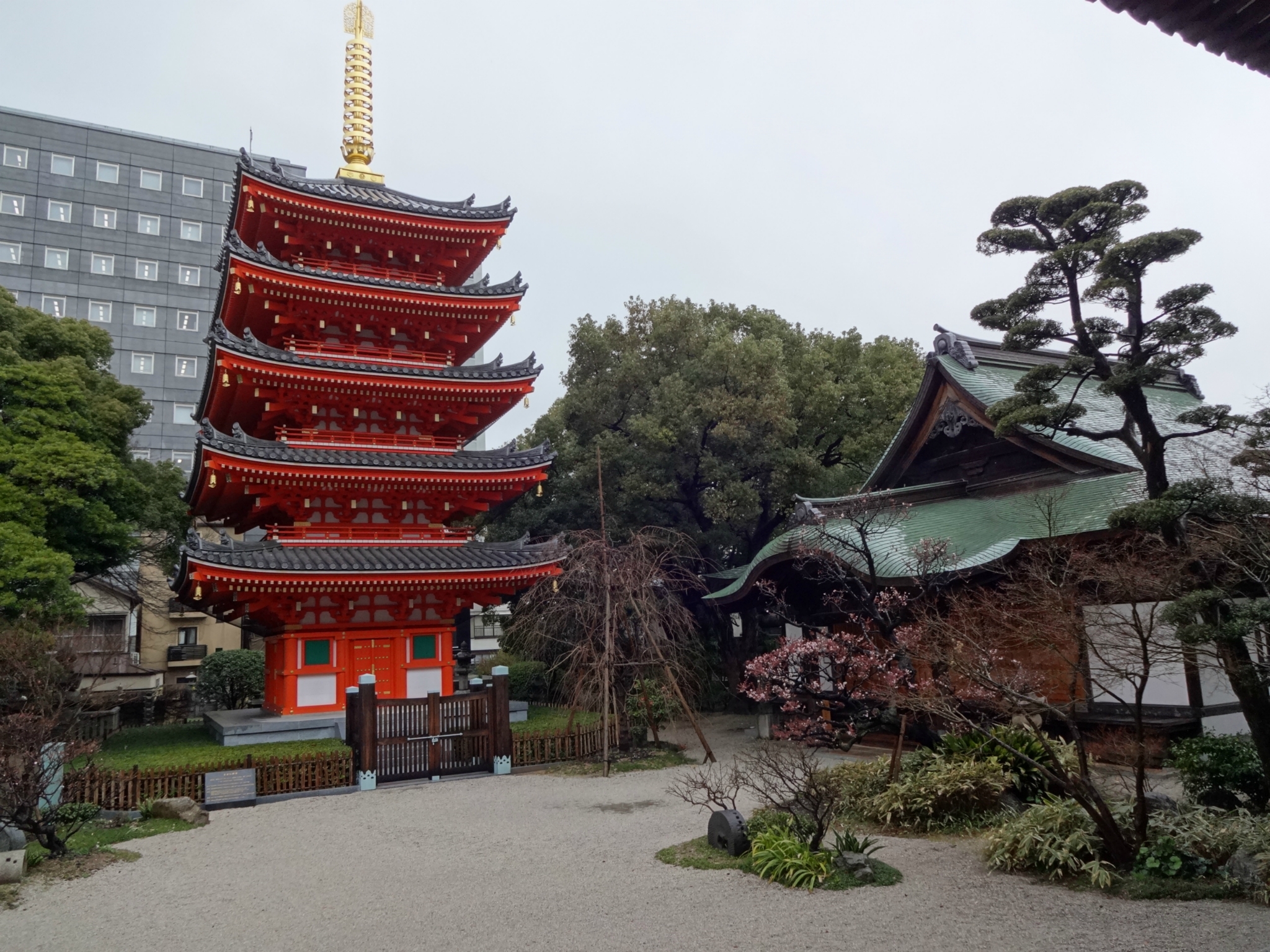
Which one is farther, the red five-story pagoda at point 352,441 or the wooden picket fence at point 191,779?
the red five-story pagoda at point 352,441

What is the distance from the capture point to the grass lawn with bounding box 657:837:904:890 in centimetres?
803

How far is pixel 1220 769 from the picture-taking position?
8945 millimetres

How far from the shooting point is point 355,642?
18.0m

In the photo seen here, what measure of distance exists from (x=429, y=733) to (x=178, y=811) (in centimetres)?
403

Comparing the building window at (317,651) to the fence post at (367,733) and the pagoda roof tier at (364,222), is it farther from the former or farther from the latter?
the pagoda roof tier at (364,222)

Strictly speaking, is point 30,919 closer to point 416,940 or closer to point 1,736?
point 1,736

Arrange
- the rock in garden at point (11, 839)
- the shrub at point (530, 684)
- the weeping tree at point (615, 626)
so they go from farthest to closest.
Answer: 1. the shrub at point (530, 684)
2. the weeping tree at point (615, 626)
3. the rock in garden at point (11, 839)

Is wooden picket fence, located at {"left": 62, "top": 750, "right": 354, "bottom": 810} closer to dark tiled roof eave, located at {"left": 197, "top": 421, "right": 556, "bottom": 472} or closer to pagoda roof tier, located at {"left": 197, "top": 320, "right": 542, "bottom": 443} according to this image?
dark tiled roof eave, located at {"left": 197, "top": 421, "right": 556, "bottom": 472}

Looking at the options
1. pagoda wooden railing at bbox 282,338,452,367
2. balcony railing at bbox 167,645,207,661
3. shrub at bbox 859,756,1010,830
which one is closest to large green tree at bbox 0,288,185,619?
pagoda wooden railing at bbox 282,338,452,367

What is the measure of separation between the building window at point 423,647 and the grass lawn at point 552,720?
2.39 meters

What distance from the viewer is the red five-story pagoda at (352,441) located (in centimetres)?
1714

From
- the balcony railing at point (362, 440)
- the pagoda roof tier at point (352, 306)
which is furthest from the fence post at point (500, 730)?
the pagoda roof tier at point (352, 306)

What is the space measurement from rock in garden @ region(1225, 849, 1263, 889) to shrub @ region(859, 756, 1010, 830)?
2.95 meters

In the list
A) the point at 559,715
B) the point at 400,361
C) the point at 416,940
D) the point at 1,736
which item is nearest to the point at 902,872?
the point at 416,940
